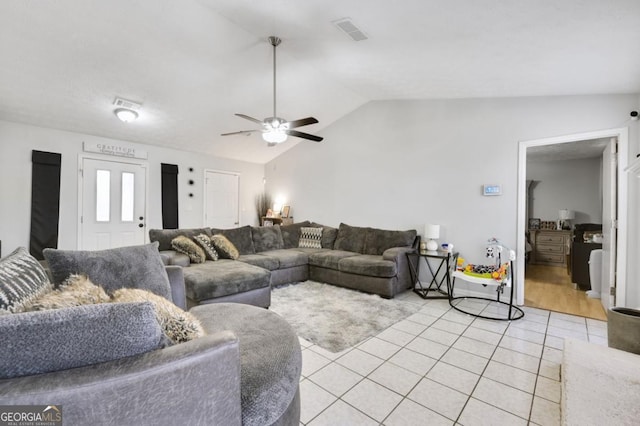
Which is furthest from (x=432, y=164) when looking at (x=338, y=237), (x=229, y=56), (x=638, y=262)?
(x=229, y=56)

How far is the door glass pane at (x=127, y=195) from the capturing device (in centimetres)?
511

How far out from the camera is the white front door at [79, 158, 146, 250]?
4.73 m

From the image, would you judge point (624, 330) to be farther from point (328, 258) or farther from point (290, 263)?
point (290, 263)

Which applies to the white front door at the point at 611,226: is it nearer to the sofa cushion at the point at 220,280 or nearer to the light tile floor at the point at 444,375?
the light tile floor at the point at 444,375

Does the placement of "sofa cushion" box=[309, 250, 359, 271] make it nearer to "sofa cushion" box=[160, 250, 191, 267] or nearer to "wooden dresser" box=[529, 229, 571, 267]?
"sofa cushion" box=[160, 250, 191, 267]

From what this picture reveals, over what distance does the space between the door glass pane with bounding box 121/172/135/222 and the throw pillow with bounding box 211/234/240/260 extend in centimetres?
213

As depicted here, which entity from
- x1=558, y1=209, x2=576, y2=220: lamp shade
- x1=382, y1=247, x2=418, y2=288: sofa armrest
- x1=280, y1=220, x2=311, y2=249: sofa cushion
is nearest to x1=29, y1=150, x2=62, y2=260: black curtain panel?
x1=280, y1=220, x2=311, y2=249: sofa cushion

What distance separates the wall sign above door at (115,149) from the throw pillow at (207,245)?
7.72 ft

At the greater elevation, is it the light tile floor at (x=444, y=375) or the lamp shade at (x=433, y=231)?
the lamp shade at (x=433, y=231)

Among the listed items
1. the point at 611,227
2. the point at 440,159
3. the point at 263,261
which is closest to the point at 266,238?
the point at 263,261

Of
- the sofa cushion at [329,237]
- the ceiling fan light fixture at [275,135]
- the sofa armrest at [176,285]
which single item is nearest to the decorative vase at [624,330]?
the sofa armrest at [176,285]

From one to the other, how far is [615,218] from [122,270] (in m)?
4.69

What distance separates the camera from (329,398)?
1.82m

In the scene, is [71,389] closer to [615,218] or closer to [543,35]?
[543,35]
